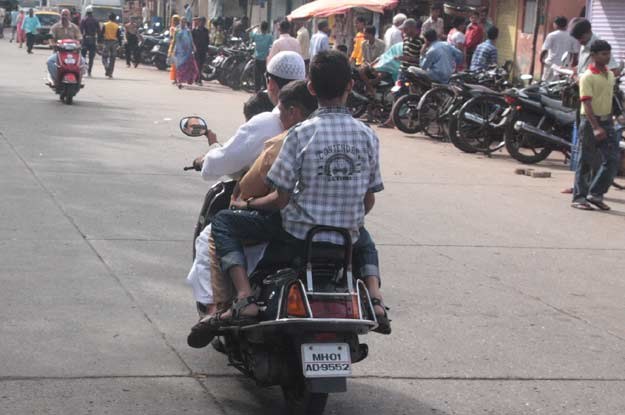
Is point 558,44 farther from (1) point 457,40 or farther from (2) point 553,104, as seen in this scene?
(2) point 553,104

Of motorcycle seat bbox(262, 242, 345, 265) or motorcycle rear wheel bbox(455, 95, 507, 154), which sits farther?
motorcycle rear wheel bbox(455, 95, 507, 154)

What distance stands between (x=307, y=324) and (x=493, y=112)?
11.9 m

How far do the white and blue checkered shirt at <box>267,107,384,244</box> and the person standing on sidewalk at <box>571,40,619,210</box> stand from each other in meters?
6.91

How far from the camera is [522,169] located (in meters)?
14.4

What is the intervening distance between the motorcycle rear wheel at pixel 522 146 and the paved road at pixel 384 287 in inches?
42.3

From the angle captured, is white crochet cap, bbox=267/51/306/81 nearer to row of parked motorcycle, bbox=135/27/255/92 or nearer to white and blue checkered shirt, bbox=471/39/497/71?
white and blue checkered shirt, bbox=471/39/497/71

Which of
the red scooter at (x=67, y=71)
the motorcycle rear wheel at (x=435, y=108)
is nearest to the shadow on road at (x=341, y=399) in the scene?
the motorcycle rear wheel at (x=435, y=108)

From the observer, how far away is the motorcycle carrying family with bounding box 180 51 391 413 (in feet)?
15.2

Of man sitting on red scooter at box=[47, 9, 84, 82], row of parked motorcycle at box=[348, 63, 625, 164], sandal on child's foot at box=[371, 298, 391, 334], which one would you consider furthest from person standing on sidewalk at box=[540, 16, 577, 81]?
sandal on child's foot at box=[371, 298, 391, 334]

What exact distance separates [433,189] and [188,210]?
→ 3428mm

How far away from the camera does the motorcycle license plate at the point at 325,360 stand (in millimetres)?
4562

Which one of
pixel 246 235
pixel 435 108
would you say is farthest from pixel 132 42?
pixel 246 235

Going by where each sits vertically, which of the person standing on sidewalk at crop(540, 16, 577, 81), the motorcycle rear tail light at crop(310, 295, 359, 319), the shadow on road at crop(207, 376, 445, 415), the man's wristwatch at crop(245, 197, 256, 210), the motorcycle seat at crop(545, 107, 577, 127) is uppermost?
the person standing on sidewalk at crop(540, 16, 577, 81)

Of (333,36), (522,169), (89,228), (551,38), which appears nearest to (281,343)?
(89,228)
